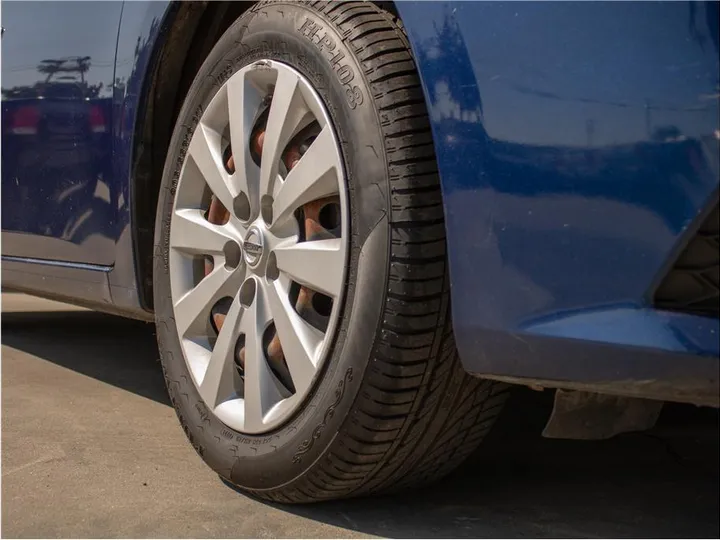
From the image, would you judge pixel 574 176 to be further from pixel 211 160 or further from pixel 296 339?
pixel 211 160

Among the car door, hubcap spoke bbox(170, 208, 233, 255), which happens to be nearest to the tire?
hubcap spoke bbox(170, 208, 233, 255)

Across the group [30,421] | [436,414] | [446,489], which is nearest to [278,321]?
[436,414]

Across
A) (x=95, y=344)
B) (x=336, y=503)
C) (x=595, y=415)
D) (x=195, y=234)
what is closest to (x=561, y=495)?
(x=595, y=415)

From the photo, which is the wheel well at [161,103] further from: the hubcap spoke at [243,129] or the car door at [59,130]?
the hubcap spoke at [243,129]

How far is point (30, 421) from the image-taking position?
246 cm

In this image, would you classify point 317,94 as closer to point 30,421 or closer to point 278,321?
point 278,321

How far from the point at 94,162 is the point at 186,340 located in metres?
0.62

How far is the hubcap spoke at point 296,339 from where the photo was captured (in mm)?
1758

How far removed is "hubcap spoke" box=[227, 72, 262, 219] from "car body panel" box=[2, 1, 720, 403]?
45cm

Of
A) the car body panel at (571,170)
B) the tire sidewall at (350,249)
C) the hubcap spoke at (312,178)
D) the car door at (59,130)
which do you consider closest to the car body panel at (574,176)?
the car body panel at (571,170)

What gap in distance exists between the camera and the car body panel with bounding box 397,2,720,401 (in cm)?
133

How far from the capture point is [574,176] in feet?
4.64

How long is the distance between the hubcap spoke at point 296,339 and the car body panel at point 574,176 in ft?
1.07

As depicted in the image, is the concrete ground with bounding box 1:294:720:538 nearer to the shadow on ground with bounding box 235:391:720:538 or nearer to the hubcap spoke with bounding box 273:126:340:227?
the shadow on ground with bounding box 235:391:720:538
